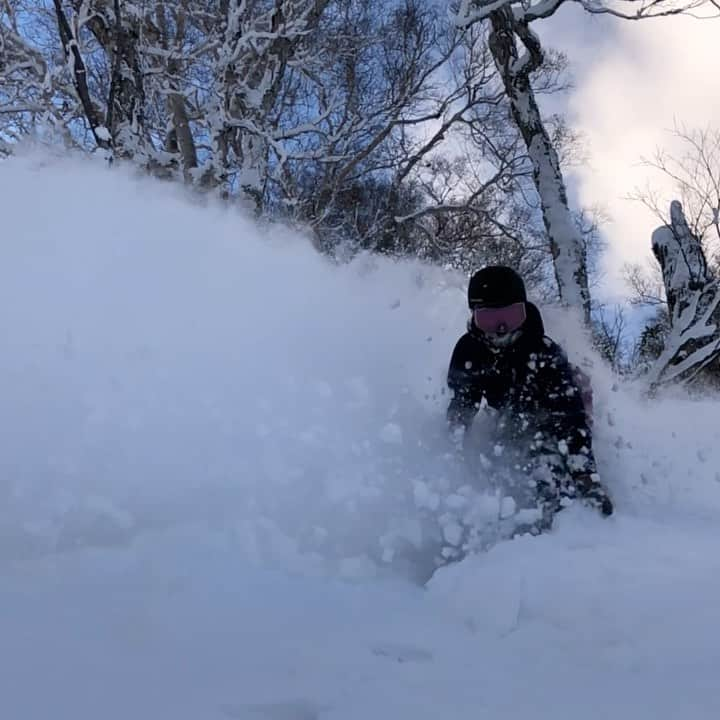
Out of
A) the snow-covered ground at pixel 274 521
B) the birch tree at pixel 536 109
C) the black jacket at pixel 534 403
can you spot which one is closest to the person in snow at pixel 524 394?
the black jacket at pixel 534 403

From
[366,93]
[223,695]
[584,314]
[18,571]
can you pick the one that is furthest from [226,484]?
[366,93]

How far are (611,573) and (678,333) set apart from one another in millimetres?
6171

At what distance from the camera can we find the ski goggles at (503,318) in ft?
9.98

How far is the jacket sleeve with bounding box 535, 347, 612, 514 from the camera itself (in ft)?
9.27

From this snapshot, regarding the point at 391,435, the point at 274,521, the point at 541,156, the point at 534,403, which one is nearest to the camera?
the point at 274,521

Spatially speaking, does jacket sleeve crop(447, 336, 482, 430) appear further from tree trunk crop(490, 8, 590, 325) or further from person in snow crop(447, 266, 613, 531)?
tree trunk crop(490, 8, 590, 325)

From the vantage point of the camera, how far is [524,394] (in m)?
3.07

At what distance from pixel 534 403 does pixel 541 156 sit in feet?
17.5

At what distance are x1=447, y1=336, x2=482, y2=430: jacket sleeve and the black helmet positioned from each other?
0.23m

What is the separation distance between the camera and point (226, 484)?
2.66 m

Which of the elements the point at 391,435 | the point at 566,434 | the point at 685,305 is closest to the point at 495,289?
the point at 566,434

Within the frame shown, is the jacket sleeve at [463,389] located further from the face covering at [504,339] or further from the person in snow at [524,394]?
the face covering at [504,339]

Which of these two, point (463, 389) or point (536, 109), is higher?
point (536, 109)

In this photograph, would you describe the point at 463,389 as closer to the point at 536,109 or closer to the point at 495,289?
the point at 495,289
